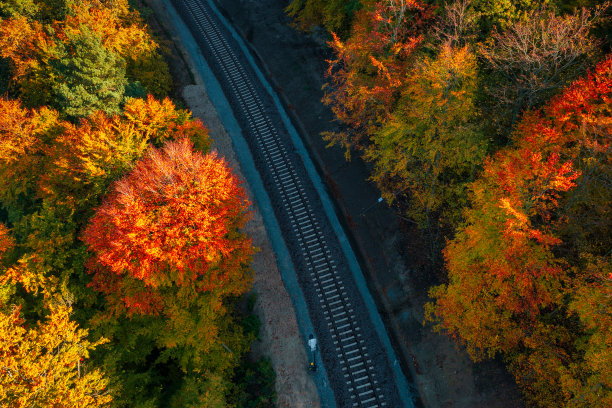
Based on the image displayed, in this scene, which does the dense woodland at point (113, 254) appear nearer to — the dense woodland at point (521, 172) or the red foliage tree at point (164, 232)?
the red foliage tree at point (164, 232)

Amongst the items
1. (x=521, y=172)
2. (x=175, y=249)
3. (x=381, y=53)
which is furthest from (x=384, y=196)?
(x=175, y=249)

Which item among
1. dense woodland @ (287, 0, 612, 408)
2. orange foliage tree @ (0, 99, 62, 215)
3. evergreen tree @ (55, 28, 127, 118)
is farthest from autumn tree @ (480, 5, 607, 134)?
orange foliage tree @ (0, 99, 62, 215)

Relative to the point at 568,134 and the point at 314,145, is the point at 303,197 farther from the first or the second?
the point at 568,134

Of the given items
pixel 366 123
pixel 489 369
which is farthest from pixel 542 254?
pixel 366 123

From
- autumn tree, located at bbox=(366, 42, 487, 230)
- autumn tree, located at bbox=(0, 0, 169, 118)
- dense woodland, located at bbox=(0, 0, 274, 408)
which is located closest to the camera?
dense woodland, located at bbox=(0, 0, 274, 408)

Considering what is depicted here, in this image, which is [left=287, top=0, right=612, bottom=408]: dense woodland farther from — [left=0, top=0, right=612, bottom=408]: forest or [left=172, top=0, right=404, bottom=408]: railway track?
[left=172, top=0, right=404, bottom=408]: railway track
